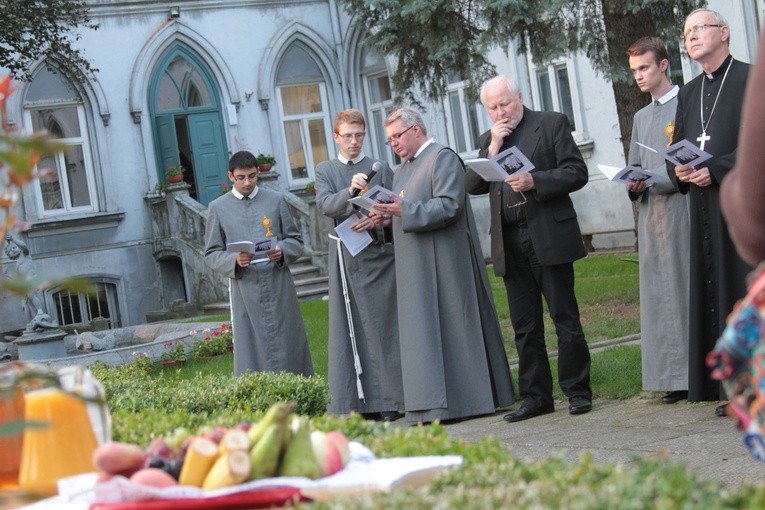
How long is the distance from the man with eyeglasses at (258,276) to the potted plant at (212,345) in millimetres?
5412

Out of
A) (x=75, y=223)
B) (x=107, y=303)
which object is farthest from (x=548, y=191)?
(x=107, y=303)

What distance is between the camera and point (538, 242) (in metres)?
8.23

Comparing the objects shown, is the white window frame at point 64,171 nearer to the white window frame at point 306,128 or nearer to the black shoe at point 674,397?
the white window frame at point 306,128

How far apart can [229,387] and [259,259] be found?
10.8 feet

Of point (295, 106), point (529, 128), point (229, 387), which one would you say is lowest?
point (229, 387)

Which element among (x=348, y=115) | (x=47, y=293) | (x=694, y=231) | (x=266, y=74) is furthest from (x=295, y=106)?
(x=694, y=231)

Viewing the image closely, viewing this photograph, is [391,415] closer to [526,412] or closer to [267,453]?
[526,412]

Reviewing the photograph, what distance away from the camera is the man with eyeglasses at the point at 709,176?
24.0ft

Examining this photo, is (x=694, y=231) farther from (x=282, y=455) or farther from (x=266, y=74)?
(x=266, y=74)

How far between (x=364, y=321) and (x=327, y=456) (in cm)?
626

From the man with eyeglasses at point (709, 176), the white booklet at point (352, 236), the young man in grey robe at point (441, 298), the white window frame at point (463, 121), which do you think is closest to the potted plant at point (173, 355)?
the white booklet at point (352, 236)

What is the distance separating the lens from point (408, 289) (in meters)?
8.90

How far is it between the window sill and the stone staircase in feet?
9.47

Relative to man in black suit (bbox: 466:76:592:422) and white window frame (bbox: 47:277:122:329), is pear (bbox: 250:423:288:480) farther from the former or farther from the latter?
white window frame (bbox: 47:277:122:329)
